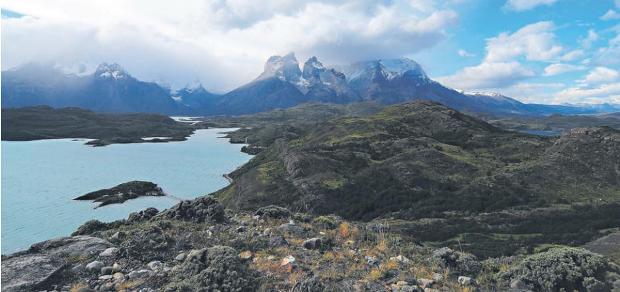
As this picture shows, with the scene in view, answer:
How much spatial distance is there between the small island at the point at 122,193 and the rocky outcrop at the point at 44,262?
356ft

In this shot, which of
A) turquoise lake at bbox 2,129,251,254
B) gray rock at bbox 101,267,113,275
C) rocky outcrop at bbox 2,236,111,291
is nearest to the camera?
rocky outcrop at bbox 2,236,111,291

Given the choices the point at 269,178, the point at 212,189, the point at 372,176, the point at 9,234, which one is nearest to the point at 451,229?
the point at 372,176

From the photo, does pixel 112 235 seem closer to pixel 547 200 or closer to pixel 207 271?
pixel 207 271

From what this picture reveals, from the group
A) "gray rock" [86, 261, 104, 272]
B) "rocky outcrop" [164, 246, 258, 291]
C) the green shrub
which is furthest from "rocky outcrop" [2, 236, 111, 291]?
the green shrub

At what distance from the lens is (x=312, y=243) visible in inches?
744

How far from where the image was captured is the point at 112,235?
20188mm

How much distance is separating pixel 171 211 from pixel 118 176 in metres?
155

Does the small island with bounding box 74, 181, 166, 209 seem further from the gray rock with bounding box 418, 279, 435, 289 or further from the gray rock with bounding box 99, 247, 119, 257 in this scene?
the gray rock with bounding box 418, 279, 435, 289

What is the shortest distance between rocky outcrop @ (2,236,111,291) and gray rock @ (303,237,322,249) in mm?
8258

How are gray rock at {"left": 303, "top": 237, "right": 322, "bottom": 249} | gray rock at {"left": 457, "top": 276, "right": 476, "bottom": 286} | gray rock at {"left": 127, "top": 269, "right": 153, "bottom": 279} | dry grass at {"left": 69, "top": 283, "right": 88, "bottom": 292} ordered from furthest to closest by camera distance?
1. gray rock at {"left": 303, "top": 237, "right": 322, "bottom": 249}
2. gray rock at {"left": 457, "top": 276, "right": 476, "bottom": 286}
3. gray rock at {"left": 127, "top": 269, "right": 153, "bottom": 279}
4. dry grass at {"left": 69, "top": 283, "right": 88, "bottom": 292}

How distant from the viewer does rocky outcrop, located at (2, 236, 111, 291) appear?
13.9 meters

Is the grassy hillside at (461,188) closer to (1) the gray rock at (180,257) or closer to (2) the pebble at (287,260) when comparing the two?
(2) the pebble at (287,260)

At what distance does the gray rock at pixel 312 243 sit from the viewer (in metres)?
18.8

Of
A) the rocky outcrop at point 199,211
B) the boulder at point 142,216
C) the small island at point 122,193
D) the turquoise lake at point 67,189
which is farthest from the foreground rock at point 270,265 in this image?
the small island at point 122,193
